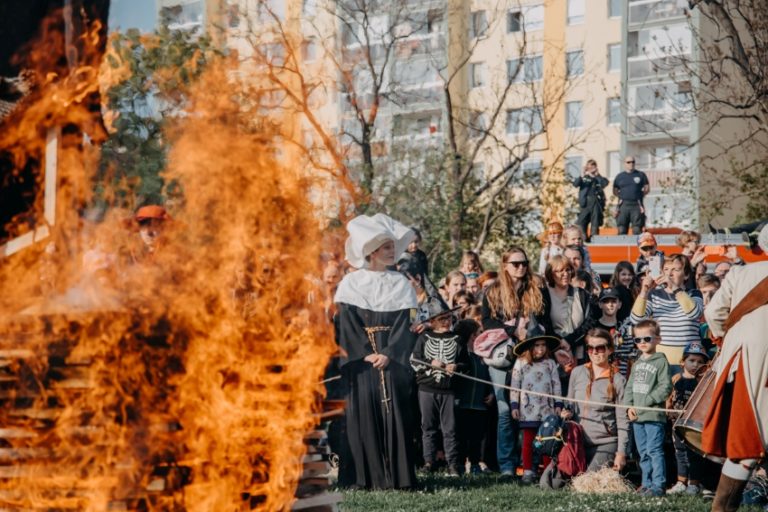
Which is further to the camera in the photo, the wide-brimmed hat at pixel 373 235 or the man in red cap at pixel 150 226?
the wide-brimmed hat at pixel 373 235

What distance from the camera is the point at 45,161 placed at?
6.10m

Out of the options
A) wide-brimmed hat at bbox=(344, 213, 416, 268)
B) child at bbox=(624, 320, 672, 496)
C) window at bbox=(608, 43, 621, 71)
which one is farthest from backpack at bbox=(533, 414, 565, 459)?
window at bbox=(608, 43, 621, 71)

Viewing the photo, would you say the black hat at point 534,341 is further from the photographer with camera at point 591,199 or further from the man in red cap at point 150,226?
the photographer with camera at point 591,199

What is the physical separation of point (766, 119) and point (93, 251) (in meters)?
16.6

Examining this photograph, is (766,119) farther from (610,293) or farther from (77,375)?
(77,375)

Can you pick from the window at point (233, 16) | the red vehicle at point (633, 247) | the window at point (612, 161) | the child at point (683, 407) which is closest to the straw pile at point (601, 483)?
the child at point (683, 407)

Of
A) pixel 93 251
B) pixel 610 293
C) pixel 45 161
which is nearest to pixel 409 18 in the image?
pixel 610 293

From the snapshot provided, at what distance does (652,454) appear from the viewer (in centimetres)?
930

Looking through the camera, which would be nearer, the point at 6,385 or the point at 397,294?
the point at 6,385

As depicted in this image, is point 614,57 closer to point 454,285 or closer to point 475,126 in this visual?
point 475,126

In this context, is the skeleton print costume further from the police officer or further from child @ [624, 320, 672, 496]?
the police officer

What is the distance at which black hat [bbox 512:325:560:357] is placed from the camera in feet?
34.3

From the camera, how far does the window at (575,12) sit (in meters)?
47.9

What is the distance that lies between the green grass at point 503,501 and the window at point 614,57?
40.5 meters
